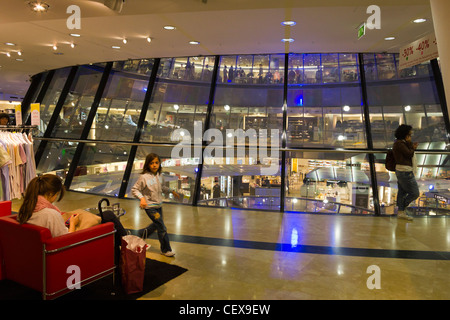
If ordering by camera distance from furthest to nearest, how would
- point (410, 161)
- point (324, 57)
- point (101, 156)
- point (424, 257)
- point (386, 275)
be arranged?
1. point (101, 156)
2. point (324, 57)
3. point (410, 161)
4. point (424, 257)
5. point (386, 275)

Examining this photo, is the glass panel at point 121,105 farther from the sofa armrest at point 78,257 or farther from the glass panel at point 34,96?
the sofa armrest at point 78,257

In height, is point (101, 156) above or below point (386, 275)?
above

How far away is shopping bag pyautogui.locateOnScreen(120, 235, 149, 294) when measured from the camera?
3225mm

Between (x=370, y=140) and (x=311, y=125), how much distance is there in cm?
119

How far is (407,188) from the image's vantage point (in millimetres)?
5848

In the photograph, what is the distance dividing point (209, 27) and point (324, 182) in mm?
3803

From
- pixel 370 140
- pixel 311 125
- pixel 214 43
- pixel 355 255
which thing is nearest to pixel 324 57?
pixel 311 125

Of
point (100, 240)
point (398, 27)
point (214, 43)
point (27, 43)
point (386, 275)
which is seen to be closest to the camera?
point (100, 240)

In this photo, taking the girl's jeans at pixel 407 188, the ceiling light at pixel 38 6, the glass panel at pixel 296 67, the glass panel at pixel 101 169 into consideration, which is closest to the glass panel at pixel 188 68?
the glass panel at pixel 296 67

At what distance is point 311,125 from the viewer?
711 centimetres

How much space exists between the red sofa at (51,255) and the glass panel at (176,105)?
4.33 m

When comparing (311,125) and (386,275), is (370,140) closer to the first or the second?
(311,125)

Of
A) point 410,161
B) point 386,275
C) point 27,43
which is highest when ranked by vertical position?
point 27,43

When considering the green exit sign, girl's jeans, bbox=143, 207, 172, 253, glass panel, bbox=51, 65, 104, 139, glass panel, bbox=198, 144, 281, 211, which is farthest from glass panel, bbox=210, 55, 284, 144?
glass panel, bbox=51, 65, 104, 139
